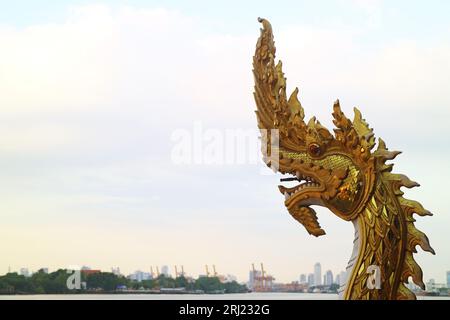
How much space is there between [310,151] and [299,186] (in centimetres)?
48

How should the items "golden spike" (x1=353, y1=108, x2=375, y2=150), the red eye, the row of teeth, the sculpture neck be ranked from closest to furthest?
the sculpture neck < "golden spike" (x1=353, y1=108, x2=375, y2=150) < the red eye < the row of teeth

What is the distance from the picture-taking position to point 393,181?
12.1 metres

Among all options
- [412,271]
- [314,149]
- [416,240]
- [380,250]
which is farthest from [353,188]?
[412,271]

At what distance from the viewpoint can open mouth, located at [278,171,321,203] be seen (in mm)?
12366

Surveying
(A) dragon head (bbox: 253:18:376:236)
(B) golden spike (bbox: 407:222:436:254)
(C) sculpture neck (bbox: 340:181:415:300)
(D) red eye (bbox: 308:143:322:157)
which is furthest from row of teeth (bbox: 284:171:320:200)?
(B) golden spike (bbox: 407:222:436:254)

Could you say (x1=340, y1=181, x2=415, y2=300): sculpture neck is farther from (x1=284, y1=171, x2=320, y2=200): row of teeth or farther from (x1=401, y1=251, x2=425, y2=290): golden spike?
(x1=284, y1=171, x2=320, y2=200): row of teeth

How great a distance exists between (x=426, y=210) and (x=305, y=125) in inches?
70.6

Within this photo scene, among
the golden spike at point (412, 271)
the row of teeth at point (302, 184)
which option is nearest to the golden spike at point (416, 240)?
the golden spike at point (412, 271)

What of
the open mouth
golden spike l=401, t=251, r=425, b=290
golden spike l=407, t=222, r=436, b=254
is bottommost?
golden spike l=401, t=251, r=425, b=290

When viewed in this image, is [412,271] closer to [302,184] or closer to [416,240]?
[416,240]

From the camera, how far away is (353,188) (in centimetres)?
1204
